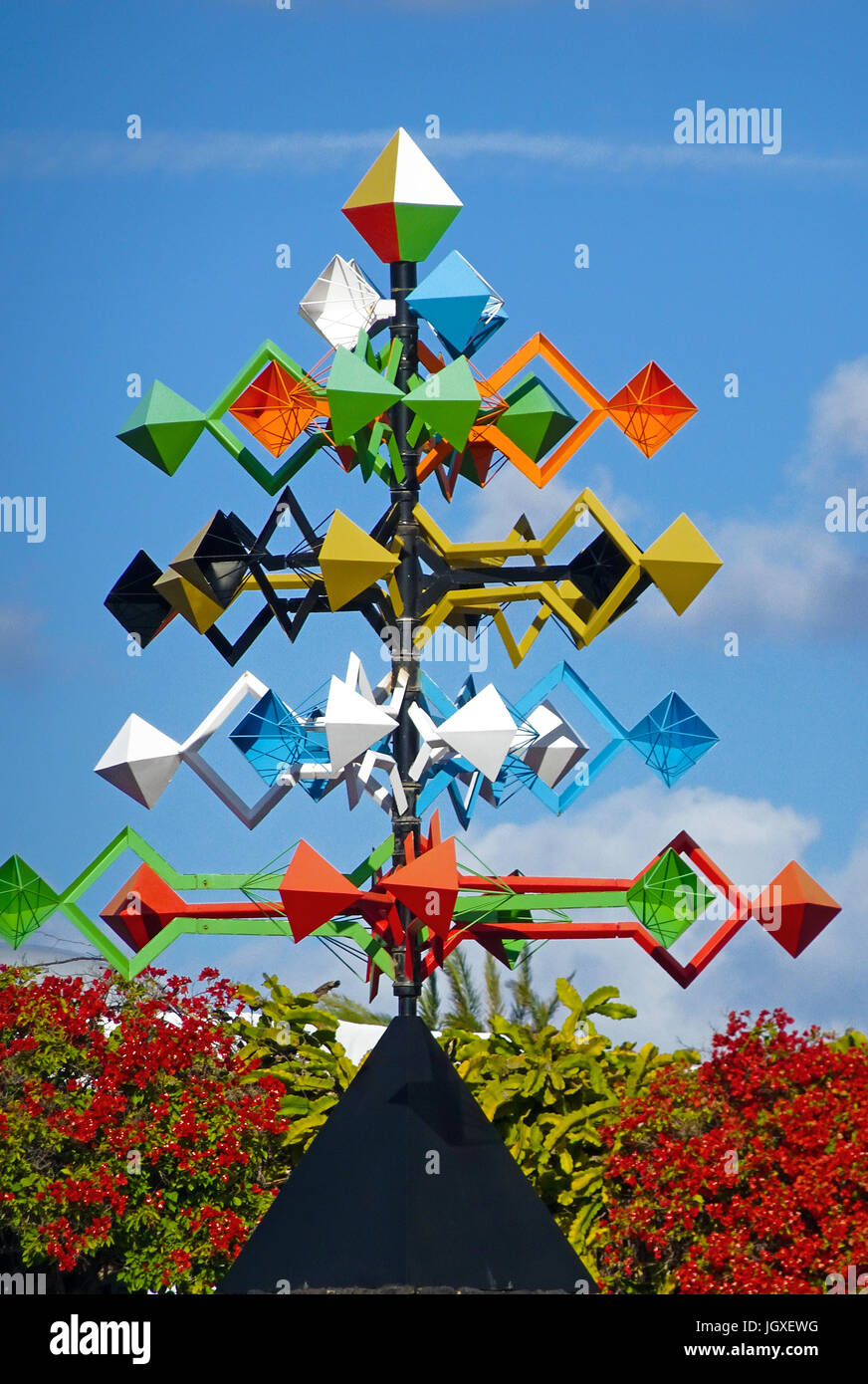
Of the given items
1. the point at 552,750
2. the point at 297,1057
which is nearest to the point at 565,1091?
the point at 297,1057

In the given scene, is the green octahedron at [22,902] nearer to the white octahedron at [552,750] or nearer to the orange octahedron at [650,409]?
the white octahedron at [552,750]

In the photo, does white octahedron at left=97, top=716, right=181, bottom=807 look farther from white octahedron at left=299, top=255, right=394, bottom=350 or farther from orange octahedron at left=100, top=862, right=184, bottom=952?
white octahedron at left=299, top=255, right=394, bottom=350

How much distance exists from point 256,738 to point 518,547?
7.00 feet

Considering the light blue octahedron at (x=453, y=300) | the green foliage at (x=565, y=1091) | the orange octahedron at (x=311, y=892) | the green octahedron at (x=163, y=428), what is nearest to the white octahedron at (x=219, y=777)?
the orange octahedron at (x=311, y=892)

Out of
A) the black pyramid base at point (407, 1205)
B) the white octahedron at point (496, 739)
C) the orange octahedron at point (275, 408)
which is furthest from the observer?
the orange octahedron at point (275, 408)

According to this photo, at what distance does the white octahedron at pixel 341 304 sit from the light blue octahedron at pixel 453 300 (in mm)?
496

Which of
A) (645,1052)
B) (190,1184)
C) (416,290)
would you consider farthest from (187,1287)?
(416,290)

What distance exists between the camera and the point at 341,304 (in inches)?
500

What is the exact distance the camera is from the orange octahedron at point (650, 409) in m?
12.4

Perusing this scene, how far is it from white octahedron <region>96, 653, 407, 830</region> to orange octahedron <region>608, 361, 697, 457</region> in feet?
7.51
